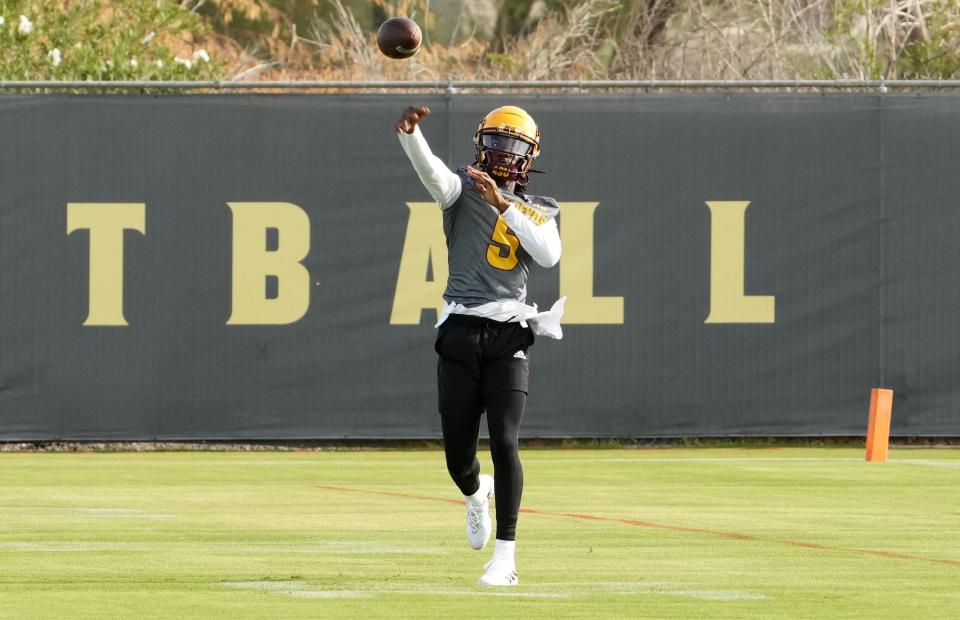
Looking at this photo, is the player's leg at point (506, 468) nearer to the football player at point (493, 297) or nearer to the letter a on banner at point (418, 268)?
the football player at point (493, 297)

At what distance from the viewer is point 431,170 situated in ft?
27.6

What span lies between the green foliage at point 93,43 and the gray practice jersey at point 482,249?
406 inches

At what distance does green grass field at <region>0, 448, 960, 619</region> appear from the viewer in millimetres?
7914

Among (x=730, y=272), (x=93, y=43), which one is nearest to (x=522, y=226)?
(x=730, y=272)

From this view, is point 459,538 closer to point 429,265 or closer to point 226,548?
point 226,548

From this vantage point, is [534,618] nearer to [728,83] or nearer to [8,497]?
[8,497]

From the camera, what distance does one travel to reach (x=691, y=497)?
42.9 feet

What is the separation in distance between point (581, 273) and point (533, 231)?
8.46m

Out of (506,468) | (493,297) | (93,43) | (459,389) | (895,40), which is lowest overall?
(506,468)

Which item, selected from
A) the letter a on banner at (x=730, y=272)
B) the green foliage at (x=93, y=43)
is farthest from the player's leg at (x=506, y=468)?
the green foliage at (x=93, y=43)

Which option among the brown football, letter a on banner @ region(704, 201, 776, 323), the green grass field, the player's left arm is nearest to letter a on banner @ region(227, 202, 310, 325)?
the green grass field

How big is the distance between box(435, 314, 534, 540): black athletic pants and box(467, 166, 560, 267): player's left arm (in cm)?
38

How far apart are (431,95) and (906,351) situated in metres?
4.94

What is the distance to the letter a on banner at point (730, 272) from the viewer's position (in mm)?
17000
